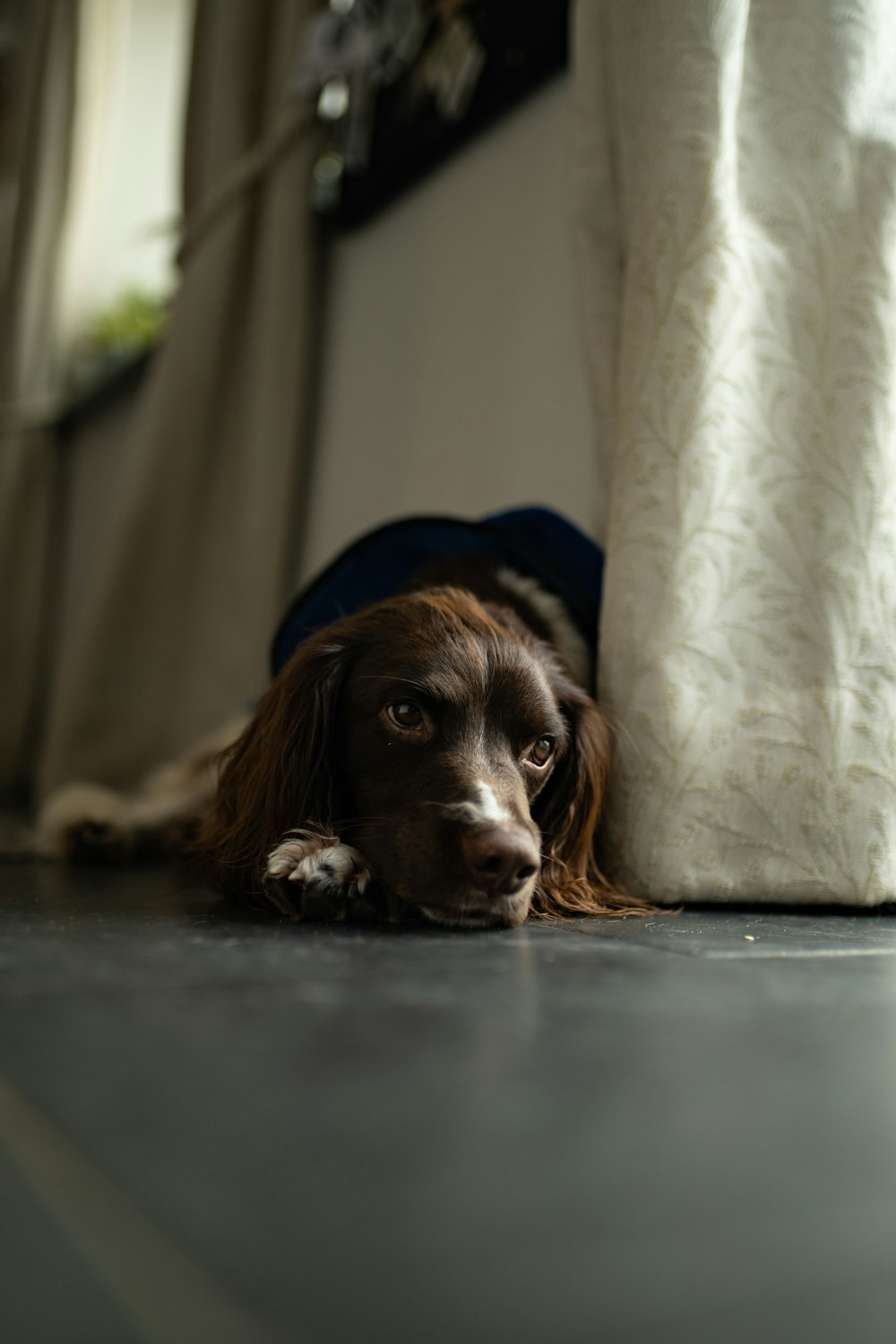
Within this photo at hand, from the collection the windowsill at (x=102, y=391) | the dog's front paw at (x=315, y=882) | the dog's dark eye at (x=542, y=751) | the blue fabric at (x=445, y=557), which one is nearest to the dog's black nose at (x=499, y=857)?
the dog's front paw at (x=315, y=882)

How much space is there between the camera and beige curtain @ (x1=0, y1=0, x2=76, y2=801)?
493 cm

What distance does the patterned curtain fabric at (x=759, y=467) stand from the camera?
1.58m

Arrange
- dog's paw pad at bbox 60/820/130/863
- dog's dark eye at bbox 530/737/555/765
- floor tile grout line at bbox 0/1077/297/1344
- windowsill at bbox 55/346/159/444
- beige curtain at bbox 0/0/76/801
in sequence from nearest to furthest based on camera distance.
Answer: floor tile grout line at bbox 0/1077/297/1344 < dog's dark eye at bbox 530/737/555/765 < dog's paw pad at bbox 60/820/130/863 < windowsill at bbox 55/346/159/444 < beige curtain at bbox 0/0/76/801

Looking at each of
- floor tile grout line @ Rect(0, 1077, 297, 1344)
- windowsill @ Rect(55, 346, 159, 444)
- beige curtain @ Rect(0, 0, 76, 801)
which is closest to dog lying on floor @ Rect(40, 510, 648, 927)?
floor tile grout line @ Rect(0, 1077, 297, 1344)

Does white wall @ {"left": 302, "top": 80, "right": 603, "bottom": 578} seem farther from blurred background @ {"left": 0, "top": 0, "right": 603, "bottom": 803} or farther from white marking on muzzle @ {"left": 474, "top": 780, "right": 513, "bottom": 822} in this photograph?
white marking on muzzle @ {"left": 474, "top": 780, "right": 513, "bottom": 822}

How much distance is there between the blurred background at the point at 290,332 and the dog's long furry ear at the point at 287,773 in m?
0.65

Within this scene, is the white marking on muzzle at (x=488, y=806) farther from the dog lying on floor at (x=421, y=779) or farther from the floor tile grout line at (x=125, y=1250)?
the floor tile grout line at (x=125, y=1250)

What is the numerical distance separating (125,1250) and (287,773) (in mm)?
1168

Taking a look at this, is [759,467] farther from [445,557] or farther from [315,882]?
[315,882]

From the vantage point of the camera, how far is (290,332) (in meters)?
3.38

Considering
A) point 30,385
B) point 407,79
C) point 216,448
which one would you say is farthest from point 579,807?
point 30,385

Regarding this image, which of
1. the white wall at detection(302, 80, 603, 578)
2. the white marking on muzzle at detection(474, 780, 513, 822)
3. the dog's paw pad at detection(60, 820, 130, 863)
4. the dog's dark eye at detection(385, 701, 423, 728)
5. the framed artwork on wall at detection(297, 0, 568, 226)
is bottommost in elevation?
the dog's paw pad at detection(60, 820, 130, 863)

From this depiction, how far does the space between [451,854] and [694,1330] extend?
94 cm

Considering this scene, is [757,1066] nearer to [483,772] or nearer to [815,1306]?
[815,1306]
